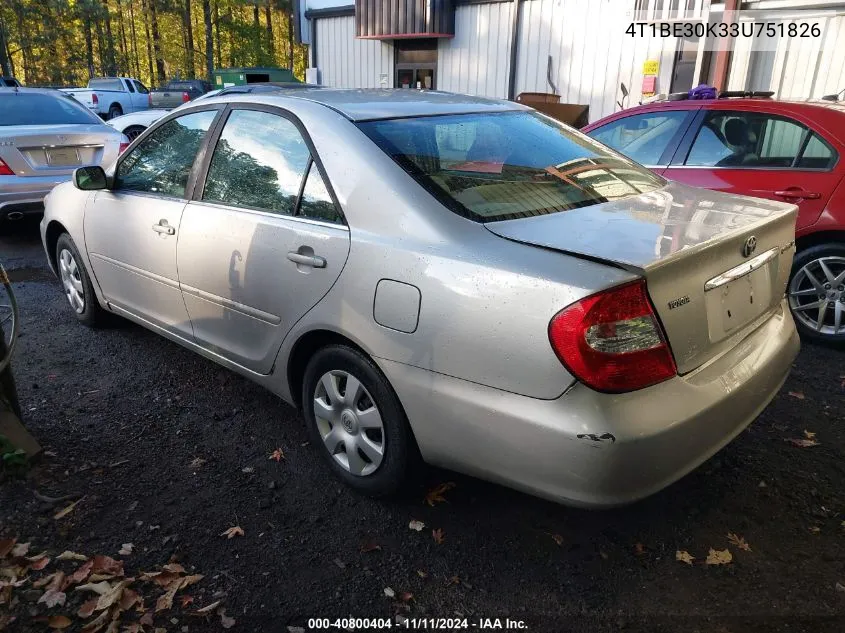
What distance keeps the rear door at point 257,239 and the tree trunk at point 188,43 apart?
133ft

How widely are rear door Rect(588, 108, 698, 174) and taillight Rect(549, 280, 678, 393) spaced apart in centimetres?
319

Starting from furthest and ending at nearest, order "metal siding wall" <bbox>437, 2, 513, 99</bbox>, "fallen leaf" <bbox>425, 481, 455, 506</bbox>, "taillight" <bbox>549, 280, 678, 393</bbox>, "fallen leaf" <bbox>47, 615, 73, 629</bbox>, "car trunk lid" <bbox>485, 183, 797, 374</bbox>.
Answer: "metal siding wall" <bbox>437, 2, 513, 99</bbox> < "fallen leaf" <bbox>425, 481, 455, 506</bbox> < "fallen leaf" <bbox>47, 615, 73, 629</bbox> < "car trunk lid" <bbox>485, 183, 797, 374</bbox> < "taillight" <bbox>549, 280, 678, 393</bbox>

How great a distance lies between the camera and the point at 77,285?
15.5ft

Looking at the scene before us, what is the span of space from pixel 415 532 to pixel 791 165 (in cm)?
365

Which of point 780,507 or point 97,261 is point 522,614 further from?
point 97,261

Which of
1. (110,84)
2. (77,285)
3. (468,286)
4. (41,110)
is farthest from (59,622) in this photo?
(110,84)

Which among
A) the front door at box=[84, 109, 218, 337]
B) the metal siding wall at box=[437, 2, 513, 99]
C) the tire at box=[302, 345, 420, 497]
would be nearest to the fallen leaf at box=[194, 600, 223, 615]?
the tire at box=[302, 345, 420, 497]

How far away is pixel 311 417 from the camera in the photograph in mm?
2934

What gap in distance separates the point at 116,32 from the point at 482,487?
58.3m

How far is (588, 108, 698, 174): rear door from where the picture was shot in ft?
16.5

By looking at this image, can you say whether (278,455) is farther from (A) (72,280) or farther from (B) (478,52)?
(B) (478,52)

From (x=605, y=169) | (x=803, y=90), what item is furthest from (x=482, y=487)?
(x=803, y=90)

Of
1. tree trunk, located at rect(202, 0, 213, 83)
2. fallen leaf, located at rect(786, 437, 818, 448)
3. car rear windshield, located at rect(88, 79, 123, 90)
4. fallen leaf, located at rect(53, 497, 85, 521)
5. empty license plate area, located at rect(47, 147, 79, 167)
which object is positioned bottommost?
fallen leaf, located at rect(53, 497, 85, 521)

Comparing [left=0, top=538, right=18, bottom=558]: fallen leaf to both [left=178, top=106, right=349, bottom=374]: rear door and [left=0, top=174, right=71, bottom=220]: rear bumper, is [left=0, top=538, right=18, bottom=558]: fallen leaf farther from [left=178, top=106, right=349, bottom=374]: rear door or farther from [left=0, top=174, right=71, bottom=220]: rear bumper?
[left=0, top=174, right=71, bottom=220]: rear bumper
